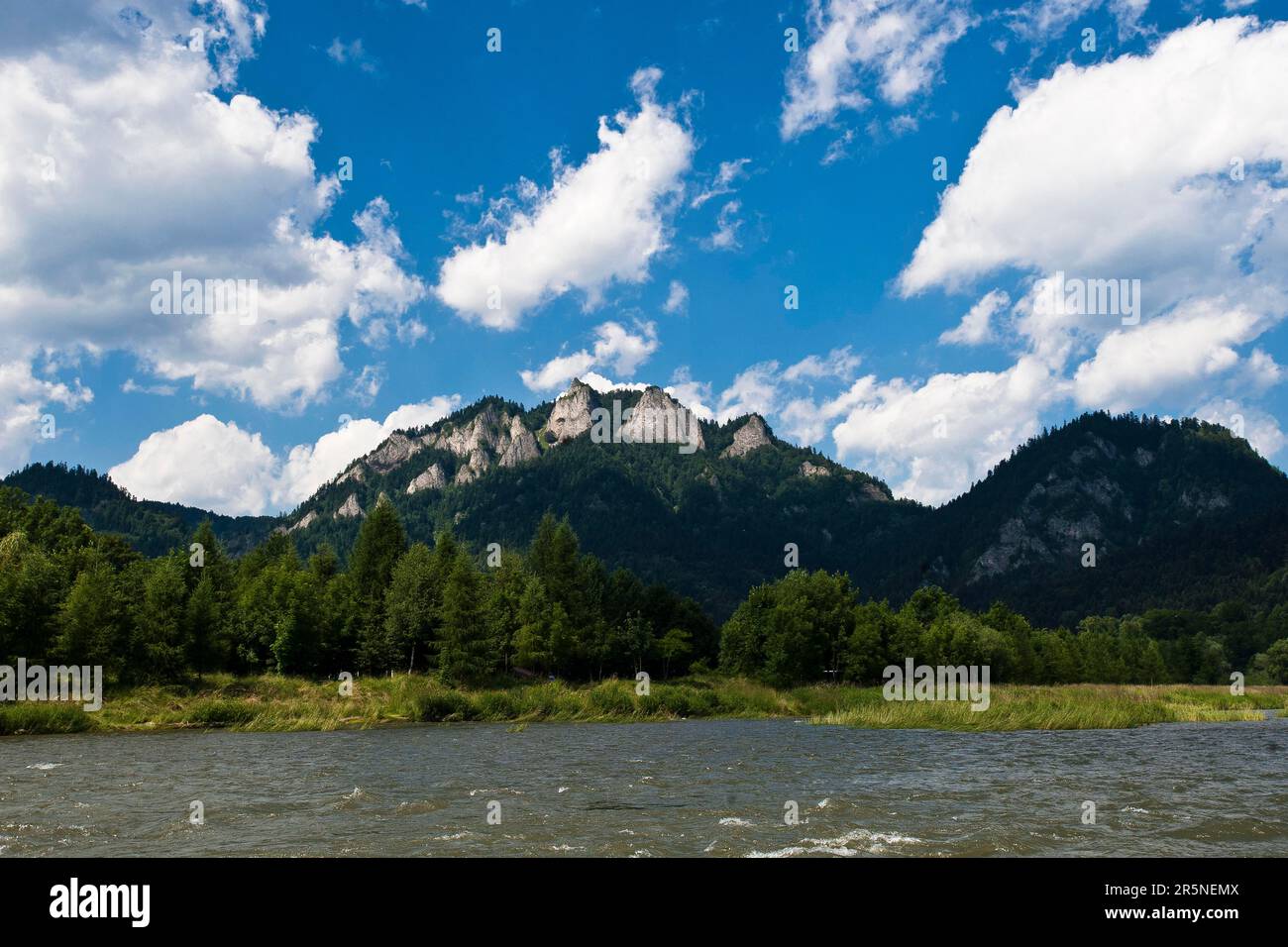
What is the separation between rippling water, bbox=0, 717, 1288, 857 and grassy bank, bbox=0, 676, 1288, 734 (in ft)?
32.5

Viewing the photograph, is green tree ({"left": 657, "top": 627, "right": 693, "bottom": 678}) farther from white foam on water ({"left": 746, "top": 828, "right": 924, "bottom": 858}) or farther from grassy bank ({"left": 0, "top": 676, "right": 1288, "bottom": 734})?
white foam on water ({"left": 746, "top": 828, "right": 924, "bottom": 858})

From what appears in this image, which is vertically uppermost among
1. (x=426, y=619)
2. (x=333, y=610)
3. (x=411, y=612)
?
(x=333, y=610)

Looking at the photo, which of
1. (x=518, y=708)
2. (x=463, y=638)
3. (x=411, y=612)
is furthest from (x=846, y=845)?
(x=411, y=612)

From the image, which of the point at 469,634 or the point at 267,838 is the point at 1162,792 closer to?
the point at 267,838

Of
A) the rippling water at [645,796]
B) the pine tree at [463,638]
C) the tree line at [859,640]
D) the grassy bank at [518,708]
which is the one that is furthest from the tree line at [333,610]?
the rippling water at [645,796]

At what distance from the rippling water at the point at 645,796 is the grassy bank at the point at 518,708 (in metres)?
9.89

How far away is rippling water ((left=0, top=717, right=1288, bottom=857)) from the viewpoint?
20062 mm

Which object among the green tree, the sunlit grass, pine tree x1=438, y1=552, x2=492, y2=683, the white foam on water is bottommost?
the green tree

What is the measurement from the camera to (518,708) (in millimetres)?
71875

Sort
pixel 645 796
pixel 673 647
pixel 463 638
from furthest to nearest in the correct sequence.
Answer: pixel 673 647 → pixel 463 638 → pixel 645 796

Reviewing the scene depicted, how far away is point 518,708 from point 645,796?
46563 mm

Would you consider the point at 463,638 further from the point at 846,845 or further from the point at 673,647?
the point at 846,845

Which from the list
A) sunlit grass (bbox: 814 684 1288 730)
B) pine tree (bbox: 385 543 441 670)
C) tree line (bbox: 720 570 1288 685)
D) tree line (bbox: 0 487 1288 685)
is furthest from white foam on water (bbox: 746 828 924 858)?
tree line (bbox: 720 570 1288 685)

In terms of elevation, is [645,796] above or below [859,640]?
above
